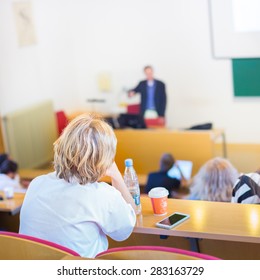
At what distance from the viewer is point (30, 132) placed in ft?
26.7

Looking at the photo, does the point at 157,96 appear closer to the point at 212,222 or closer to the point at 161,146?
the point at 161,146

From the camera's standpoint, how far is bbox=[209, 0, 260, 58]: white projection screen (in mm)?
8039

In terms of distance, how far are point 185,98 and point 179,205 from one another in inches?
239

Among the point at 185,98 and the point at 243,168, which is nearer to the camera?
the point at 243,168

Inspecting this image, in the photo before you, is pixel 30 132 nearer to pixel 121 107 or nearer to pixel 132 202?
pixel 121 107

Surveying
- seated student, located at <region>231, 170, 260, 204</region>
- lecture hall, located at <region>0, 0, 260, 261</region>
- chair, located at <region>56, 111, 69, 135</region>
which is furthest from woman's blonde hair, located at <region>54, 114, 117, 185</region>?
chair, located at <region>56, 111, 69, 135</region>

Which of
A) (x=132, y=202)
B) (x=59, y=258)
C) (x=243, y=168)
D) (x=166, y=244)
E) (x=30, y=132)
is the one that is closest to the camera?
(x=59, y=258)

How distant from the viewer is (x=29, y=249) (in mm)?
2262

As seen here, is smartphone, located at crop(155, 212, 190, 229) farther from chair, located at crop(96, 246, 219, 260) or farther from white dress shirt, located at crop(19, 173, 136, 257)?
chair, located at crop(96, 246, 219, 260)

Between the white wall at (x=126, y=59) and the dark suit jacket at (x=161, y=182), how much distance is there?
341cm

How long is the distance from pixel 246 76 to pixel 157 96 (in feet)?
4.48

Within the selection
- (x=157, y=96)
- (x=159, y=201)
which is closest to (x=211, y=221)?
(x=159, y=201)

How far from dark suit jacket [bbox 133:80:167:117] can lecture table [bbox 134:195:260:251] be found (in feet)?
18.9

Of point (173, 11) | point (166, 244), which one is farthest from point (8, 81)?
point (166, 244)
